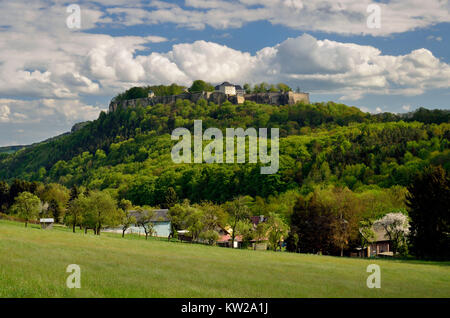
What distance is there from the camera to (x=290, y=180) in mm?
133875

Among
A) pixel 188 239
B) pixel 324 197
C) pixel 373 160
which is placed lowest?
pixel 188 239

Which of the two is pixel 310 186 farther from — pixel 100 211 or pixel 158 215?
pixel 100 211

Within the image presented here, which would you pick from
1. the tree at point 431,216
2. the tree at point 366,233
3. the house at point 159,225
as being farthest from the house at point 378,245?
the house at point 159,225

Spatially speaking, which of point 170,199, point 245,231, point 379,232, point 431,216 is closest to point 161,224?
point 170,199

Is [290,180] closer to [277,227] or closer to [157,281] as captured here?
[277,227]

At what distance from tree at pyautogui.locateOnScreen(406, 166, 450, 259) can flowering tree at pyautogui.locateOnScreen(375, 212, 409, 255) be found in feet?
33.5

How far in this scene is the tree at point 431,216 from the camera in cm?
5041

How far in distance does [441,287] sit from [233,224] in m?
49.5

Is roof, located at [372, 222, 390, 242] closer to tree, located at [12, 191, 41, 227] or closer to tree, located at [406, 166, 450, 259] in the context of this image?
tree, located at [406, 166, 450, 259]

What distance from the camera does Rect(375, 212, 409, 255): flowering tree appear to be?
211 feet

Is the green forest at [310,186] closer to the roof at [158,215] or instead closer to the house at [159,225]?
the roof at [158,215]

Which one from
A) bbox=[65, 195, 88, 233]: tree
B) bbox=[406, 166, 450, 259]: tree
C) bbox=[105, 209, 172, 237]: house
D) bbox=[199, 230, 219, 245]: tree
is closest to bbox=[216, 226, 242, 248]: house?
bbox=[199, 230, 219, 245]: tree

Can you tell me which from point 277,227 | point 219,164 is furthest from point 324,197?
point 219,164

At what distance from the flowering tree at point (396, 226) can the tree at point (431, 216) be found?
10.2 meters
